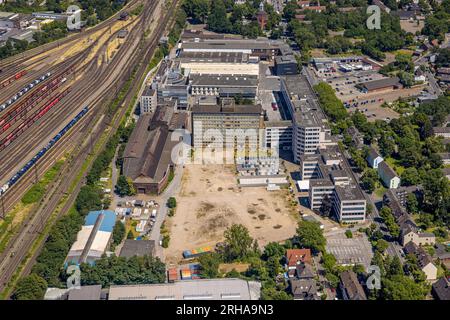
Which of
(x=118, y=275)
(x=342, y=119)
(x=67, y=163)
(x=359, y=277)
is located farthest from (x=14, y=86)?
(x=359, y=277)

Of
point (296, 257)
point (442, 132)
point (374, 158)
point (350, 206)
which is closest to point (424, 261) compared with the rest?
point (350, 206)

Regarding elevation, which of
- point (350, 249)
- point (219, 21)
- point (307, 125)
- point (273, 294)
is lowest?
point (350, 249)

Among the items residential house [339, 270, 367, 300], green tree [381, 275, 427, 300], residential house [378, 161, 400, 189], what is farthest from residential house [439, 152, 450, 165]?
green tree [381, 275, 427, 300]

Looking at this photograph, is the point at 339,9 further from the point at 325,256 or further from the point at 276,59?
the point at 325,256

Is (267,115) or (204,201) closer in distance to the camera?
(204,201)

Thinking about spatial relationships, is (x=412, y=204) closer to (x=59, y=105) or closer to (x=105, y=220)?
(x=105, y=220)

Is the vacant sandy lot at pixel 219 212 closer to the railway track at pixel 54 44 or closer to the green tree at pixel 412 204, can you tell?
the green tree at pixel 412 204

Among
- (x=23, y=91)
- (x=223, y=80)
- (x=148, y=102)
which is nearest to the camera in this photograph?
(x=148, y=102)
